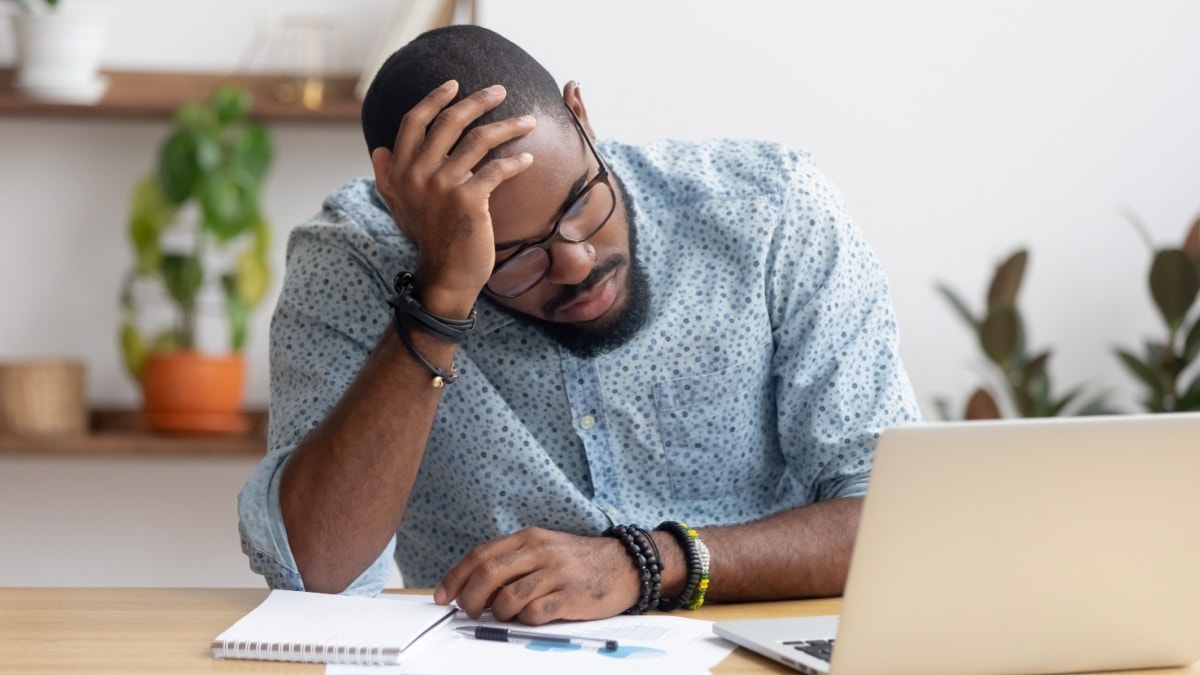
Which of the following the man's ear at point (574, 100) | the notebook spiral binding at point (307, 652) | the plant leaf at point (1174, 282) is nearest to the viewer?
the notebook spiral binding at point (307, 652)

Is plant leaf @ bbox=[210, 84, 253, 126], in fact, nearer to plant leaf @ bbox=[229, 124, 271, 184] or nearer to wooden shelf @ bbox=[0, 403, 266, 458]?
plant leaf @ bbox=[229, 124, 271, 184]

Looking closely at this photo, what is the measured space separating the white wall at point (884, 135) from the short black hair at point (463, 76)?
987 millimetres

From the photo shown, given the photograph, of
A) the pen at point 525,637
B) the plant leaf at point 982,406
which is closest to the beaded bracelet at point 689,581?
the pen at point 525,637

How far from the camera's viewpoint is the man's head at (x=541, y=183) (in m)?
1.29

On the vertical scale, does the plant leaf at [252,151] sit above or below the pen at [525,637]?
above

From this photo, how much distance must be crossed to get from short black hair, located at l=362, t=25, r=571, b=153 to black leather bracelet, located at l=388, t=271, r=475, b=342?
18 centimetres

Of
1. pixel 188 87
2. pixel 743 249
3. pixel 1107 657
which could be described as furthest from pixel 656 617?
pixel 188 87

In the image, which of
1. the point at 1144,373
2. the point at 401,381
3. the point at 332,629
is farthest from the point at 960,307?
the point at 332,629

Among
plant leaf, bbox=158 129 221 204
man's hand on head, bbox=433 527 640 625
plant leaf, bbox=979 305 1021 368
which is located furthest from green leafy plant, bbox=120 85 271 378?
man's hand on head, bbox=433 527 640 625

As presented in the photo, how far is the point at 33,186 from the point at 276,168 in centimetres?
47

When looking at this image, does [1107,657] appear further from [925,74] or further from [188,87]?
[188,87]

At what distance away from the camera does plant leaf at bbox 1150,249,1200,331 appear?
231cm

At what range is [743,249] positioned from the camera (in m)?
1.52

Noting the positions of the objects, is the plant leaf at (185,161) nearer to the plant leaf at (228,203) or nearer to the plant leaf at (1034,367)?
the plant leaf at (228,203)
